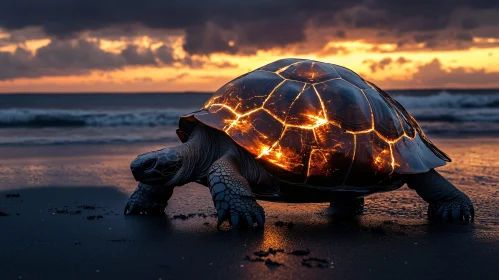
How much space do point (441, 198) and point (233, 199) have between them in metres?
2.44

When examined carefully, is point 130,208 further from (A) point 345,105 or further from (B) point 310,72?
(A) point 345,105

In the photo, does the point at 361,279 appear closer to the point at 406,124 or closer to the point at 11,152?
the point at 406,124

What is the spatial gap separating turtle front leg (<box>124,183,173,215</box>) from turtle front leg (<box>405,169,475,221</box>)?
→ 2.72m

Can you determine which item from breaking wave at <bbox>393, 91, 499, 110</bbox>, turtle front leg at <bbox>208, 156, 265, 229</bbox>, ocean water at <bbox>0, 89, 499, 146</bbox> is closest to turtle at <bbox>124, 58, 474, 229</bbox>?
turtle front leg at <bbox>208, 156, 265, 229</bbox>

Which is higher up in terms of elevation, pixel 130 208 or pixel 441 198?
pixel 441 198

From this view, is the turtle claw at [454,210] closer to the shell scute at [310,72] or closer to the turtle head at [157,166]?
the shell scute at [310,72]

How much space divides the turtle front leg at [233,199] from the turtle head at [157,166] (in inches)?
19.7

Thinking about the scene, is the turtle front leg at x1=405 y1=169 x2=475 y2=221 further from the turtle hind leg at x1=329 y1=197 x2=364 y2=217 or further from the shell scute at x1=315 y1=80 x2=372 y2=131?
the shell scute at x1=315 y1=80 x2=372 y2=131

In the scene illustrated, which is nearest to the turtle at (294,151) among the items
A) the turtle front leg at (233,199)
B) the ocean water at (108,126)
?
the turtle front leg at (233,199)

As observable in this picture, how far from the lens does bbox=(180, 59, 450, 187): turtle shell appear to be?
5422mm

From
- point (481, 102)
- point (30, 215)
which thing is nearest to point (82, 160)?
Result: point (30, 215)

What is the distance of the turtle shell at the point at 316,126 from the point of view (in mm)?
5422

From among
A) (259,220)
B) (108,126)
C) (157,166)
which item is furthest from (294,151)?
(108,126)

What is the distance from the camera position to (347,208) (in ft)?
21.7
